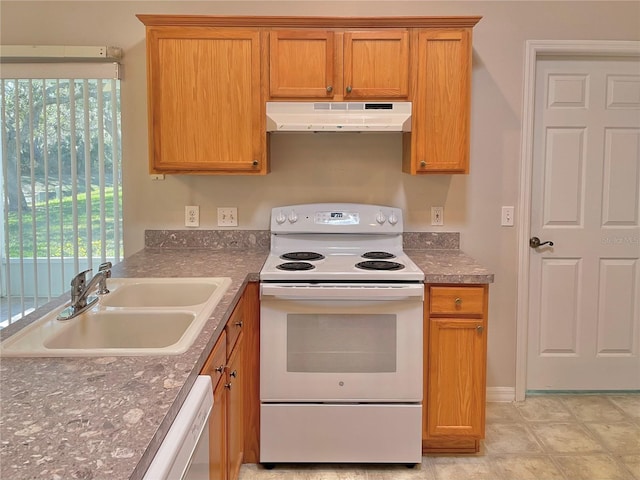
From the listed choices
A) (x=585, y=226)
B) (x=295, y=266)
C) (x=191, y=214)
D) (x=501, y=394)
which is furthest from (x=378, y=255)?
(x=585, y=226)

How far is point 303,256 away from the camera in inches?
116

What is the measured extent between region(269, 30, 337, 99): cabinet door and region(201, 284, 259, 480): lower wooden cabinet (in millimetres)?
986

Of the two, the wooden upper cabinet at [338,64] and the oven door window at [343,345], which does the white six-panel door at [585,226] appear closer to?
the wooden upper cabinet at [338,64]

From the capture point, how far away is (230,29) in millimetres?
2820

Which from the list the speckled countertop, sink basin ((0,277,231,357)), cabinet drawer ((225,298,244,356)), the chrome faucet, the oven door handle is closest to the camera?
the speckled countertop

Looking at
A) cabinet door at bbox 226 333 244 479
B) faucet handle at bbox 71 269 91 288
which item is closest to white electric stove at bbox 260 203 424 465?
cabinet door at bbox 226 333 244 479

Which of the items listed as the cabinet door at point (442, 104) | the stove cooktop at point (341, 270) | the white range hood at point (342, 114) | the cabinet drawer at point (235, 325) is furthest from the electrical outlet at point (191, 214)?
the cabinet door at point (442, 104)

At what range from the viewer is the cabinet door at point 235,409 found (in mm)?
2164

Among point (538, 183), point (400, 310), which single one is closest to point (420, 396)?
point (400, 310)

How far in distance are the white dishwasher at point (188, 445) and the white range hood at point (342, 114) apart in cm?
164

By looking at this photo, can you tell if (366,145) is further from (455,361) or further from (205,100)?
(455,361)

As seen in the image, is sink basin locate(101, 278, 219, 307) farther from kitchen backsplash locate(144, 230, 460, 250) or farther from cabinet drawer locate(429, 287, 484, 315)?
cabinet drawer locate(429, 287, 484, 315)

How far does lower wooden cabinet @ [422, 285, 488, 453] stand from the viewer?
2625mm

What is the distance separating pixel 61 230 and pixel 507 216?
2479 millimetres
